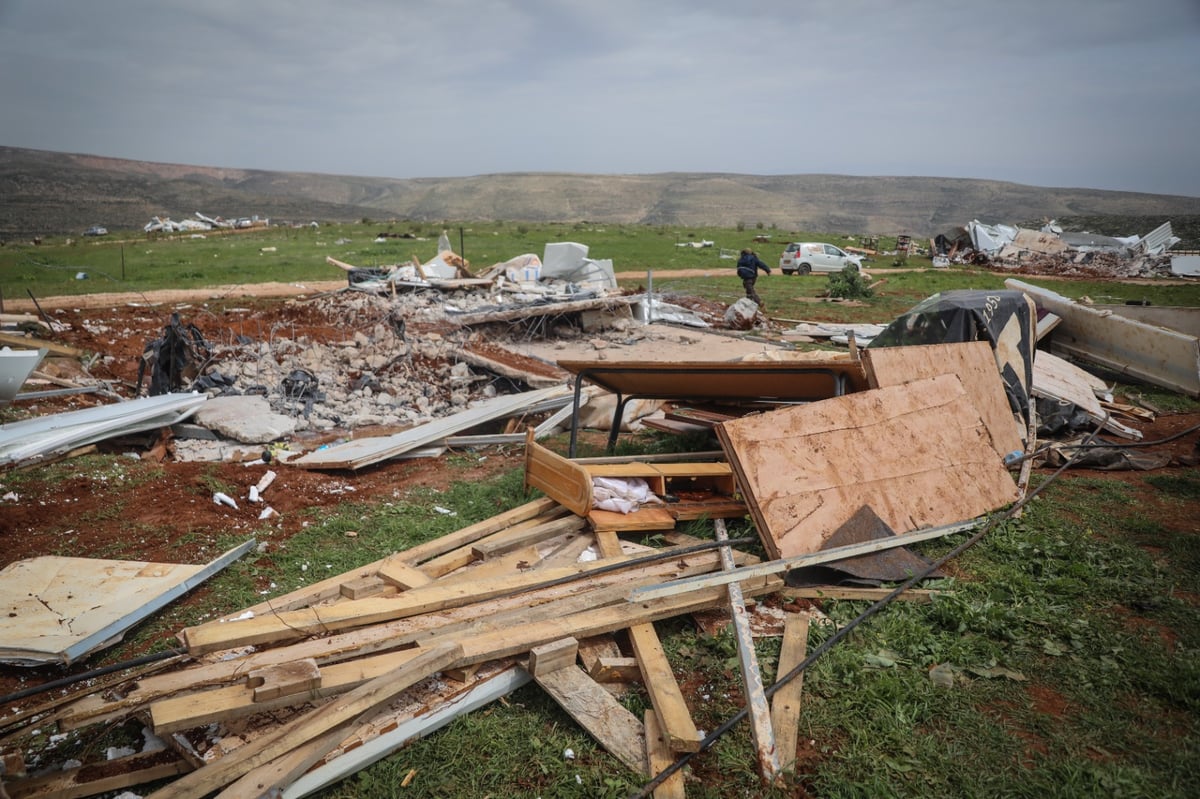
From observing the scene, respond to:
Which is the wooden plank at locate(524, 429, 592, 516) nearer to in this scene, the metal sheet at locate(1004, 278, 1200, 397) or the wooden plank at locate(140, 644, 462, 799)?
the wooden plank at locate(140, 644, 462, 799)

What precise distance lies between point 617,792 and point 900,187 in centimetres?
12140

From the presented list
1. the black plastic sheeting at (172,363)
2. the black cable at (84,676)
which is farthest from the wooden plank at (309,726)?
the black plastic sheeting at (172,363)

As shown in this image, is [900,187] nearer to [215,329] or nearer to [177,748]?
[215,329]

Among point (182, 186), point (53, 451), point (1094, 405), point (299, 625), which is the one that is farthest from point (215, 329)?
point (182, 186)

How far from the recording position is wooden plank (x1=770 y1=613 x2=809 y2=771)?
2.91 metres

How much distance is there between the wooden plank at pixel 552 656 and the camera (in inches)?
127

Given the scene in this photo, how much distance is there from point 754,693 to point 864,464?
2.27 m

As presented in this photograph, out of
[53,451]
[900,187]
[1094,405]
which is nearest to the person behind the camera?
[53,451]

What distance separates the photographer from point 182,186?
73125 mm

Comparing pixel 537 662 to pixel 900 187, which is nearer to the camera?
pixel 537 662

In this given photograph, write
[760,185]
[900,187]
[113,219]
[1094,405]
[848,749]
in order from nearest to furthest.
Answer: [848,749]
[1094,405]
[113,219]
[900,187]
[760,185]

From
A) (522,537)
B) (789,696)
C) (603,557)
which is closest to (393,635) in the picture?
(522,537)

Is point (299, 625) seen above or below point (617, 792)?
above

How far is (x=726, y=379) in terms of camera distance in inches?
224
